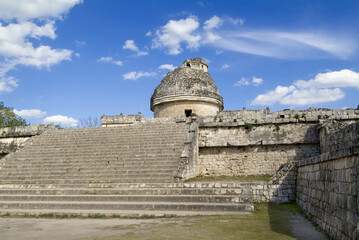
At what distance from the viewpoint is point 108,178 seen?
33.7 ft

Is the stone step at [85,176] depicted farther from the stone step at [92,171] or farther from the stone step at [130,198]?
the stone step at [130,198]

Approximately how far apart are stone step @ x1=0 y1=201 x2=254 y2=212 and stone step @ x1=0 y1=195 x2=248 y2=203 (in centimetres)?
28

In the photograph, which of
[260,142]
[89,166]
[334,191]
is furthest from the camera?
[260,142]

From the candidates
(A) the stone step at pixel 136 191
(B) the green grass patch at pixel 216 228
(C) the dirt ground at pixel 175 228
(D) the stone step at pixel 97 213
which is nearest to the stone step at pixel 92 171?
(A) the stone step at pixel 136 191

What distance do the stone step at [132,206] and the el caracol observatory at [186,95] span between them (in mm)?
10983

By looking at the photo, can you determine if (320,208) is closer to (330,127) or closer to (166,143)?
(330,127)

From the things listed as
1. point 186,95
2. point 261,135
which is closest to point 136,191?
point 261,135

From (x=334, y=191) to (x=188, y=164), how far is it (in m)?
6.18

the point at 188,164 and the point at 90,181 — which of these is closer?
the point at 90,181

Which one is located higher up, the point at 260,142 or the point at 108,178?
the point at 260,142

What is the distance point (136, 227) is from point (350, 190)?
151 inches

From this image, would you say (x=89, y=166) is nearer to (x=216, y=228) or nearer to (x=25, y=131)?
(x=25, y=131)

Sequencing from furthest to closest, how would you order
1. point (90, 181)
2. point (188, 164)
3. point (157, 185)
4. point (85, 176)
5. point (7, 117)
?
point (7, 117), point (85, 176), point (188, 164), point (90, 181), point (157, 185)

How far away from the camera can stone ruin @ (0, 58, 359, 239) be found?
592 centimetres
